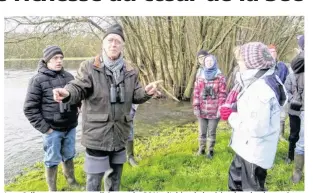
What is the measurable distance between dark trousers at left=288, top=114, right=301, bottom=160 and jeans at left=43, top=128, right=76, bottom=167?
2.49m

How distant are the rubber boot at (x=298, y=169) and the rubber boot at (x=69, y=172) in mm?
2391

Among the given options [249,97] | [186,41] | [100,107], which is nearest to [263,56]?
[249,97]

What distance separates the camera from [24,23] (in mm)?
3881

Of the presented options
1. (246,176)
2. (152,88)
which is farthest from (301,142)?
(152,88)

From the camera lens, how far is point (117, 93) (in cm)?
289

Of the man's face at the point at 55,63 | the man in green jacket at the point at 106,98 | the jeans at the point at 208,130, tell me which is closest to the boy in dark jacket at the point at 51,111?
the man's face at the point at 55,63

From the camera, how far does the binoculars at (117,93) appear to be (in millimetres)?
2873

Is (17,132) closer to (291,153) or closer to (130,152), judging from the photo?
(130,152)

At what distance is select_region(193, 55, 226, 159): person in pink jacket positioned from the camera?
3873mm

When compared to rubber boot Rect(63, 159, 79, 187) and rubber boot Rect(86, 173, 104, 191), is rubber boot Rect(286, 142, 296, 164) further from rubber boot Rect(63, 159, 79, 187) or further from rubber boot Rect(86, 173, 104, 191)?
rubber boot Rect(63, 159, 79, 187)

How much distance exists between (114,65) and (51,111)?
85 centimetres

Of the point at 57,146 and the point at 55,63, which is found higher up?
the point at 55,63

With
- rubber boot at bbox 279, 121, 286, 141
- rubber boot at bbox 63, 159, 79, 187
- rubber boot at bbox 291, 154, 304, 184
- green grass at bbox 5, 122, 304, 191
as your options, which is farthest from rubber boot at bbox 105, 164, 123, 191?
rubber boot at bbox 279, 121, 286, 141
